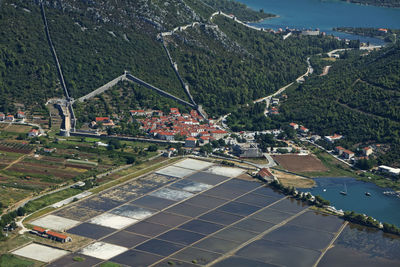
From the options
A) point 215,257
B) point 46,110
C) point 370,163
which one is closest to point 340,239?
point 215,257

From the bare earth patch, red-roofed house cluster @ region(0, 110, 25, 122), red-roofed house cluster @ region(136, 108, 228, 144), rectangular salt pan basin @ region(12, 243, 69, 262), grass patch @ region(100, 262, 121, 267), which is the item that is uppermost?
red-roofed house cluster @ region(0, 110, 25, 122)

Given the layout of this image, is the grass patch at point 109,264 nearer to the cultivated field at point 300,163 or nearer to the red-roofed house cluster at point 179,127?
the cultivated field at point 300,163

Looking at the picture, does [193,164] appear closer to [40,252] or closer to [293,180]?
[293,180]

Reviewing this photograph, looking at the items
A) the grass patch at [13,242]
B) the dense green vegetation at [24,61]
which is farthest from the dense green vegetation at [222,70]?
the grass patch at [13,242]

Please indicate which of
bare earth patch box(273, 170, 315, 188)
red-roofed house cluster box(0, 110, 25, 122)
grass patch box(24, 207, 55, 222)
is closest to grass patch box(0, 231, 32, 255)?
grass patch box(24, 207, 55, 222)

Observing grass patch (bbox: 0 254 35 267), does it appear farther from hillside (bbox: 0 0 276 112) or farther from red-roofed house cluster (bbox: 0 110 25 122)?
hillside (bbox: 0 0 276 112)

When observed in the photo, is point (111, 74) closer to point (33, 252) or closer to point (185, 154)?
point (185, 154)
